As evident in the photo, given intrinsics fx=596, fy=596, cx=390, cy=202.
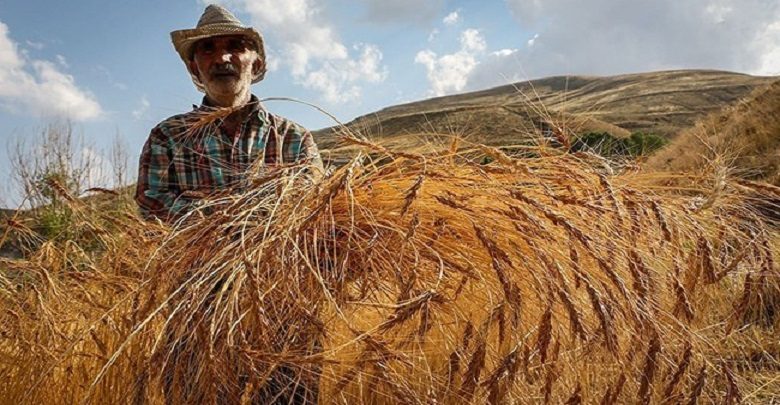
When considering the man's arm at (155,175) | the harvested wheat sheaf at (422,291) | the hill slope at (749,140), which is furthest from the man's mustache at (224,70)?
the hill slope at (749,140)

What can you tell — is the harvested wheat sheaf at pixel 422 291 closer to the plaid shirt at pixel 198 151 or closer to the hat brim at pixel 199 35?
the plaid shirt at pixel 198 151

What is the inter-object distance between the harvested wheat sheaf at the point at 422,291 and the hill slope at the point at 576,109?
23cm

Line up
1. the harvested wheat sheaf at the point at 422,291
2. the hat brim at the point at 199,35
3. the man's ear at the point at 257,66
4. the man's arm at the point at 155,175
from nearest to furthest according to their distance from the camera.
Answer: the harvested wheat sheaf at the point at 422,291, the man's arm at the point at 155,175, the hat brim at the point at 199,35, the man's ear at the point at 257,66

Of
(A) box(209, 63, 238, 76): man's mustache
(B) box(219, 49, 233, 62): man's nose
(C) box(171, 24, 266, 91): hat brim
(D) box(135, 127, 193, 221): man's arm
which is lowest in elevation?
(D) box(135, 127, 193, 221): man's arm

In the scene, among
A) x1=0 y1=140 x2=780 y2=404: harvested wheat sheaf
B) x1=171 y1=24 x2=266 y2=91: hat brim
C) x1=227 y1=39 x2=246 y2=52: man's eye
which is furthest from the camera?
x1=227 y1=39 x2=246 y2=52: man's eye

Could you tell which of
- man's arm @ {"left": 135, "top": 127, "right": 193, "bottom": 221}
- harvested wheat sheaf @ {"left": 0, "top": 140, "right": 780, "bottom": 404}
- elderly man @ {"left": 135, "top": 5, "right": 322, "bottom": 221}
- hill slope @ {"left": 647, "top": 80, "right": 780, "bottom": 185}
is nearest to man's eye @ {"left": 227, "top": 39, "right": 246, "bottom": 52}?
elderly man @ {"left": 135, "top": 5, "right": 322, "bottom": 221}

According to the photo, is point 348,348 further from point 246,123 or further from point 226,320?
point 246,123

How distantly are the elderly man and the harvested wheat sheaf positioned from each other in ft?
1.73

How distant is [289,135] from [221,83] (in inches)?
13.2

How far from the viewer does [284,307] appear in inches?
51.3

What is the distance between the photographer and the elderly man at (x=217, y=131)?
2.20m

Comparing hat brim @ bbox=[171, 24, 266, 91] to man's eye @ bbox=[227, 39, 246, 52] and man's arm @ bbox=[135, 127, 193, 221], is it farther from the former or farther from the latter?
man's arm @ bbox=[135, 127, 193, 221]

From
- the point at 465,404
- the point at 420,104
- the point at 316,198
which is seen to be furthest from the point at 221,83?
the point at 420,104

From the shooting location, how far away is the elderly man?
7.22 feet
